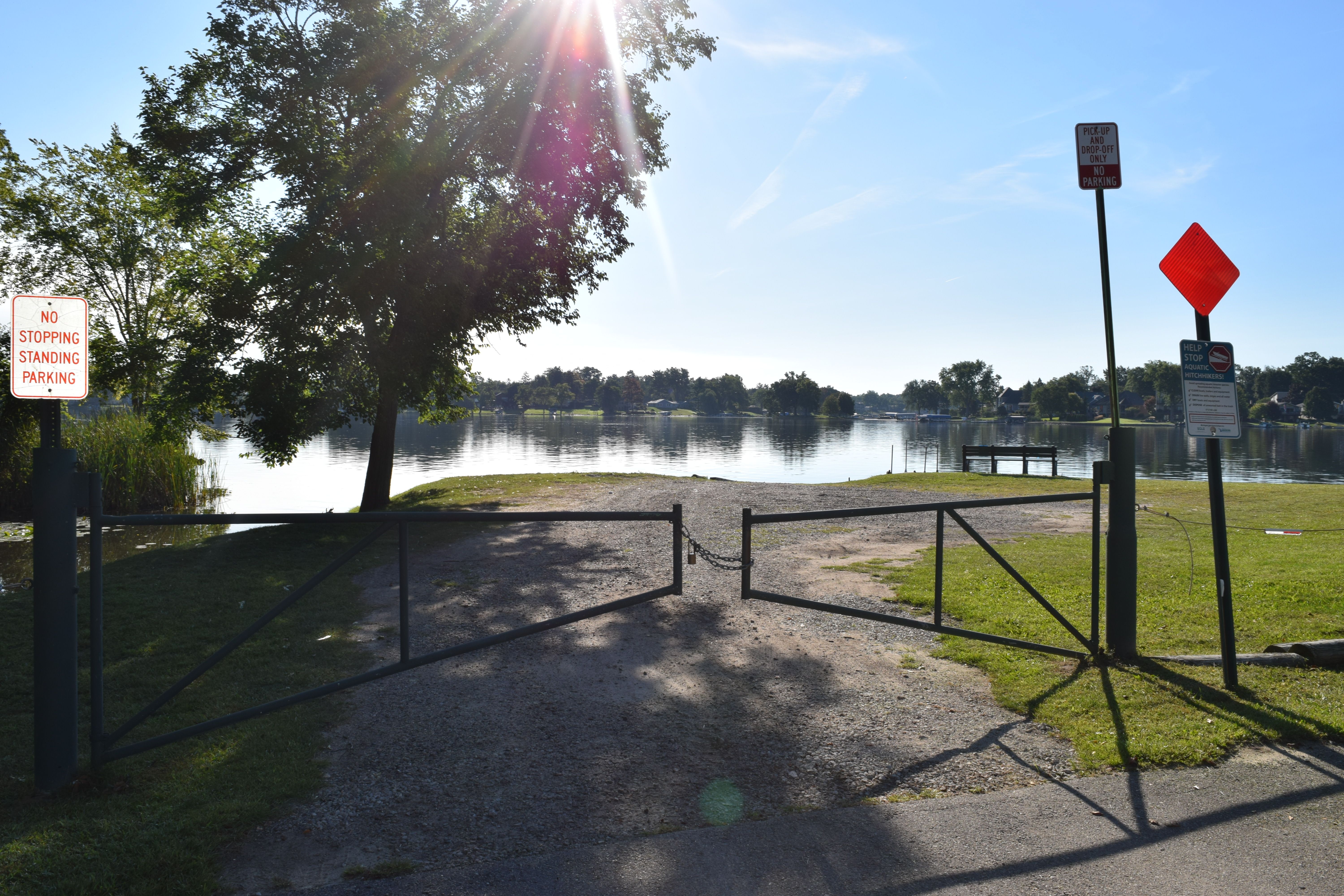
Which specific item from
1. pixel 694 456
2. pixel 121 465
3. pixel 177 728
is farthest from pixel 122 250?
pixel 694 456

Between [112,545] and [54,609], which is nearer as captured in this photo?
[54,609]

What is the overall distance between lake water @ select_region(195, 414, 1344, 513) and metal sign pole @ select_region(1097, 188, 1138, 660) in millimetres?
22684

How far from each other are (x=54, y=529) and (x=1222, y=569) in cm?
767

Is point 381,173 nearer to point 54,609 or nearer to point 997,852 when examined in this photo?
point 54,609

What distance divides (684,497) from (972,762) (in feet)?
51.5

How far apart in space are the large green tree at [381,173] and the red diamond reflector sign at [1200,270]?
42.6 feet

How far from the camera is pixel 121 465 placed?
20.1 metres

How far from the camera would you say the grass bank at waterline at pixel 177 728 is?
346cm

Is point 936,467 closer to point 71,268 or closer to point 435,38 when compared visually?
point 435,38

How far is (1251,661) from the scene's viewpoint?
6.24m

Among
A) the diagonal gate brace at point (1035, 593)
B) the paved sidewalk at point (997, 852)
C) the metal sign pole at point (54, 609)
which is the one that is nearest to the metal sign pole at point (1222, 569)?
the diagonal gate brace at point (1035, 593)

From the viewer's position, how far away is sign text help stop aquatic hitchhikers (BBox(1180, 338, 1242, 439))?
5859 mm

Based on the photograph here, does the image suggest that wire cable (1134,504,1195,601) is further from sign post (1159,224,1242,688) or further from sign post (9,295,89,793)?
sign post (9,295,89,793)

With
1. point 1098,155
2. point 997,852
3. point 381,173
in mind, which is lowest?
point 997,852
